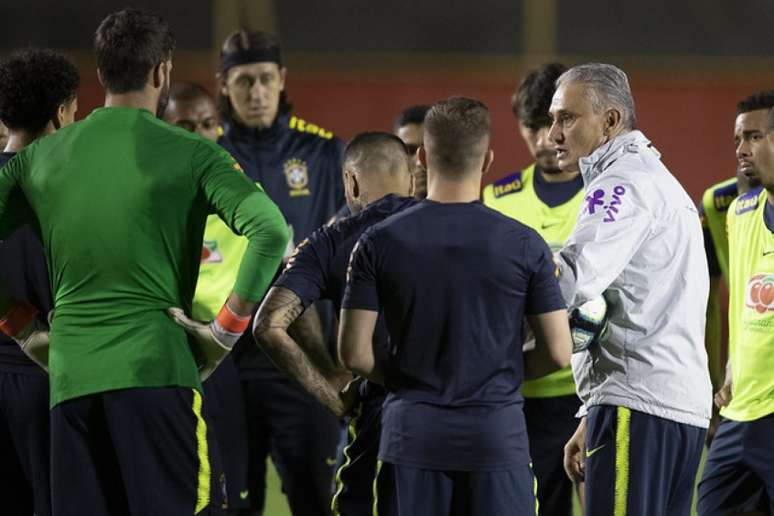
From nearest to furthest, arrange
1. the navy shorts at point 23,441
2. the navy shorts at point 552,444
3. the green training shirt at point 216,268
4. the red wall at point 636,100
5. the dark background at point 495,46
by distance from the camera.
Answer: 1. the navy shorts at point 23,441
2. the navy shorts at point 552,444
3. the green training shirt at point 216,268
4. the dark background at point 495,46
5. the red wall at point 636,100

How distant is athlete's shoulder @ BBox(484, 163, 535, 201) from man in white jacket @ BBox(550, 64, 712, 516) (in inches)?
72.2

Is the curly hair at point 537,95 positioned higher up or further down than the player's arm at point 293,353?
higher up

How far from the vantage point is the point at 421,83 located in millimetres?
14047

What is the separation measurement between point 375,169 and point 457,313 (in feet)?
3.36

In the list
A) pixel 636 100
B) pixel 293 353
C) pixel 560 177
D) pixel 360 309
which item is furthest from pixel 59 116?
pixel 636 100

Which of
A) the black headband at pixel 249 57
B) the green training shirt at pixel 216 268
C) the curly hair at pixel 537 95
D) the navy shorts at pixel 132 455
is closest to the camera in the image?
the navy shorts at pixel 132 455

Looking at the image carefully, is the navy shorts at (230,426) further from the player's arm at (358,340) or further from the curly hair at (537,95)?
the player's arm at (358,340)

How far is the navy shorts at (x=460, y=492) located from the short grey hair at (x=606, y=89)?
4.06ft

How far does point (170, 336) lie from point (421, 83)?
10.3 meters

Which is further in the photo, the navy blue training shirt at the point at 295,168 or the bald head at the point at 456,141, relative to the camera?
the navy blue training shirt at the point at 295,168

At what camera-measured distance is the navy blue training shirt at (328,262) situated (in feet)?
14.0

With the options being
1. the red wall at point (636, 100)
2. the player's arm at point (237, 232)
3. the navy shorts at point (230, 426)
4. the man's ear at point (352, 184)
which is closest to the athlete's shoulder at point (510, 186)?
the navy shorts at point (230, 426)

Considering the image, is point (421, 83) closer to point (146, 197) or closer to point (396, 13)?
point (396, 13)

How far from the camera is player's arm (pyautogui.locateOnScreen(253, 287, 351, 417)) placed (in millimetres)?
4230
